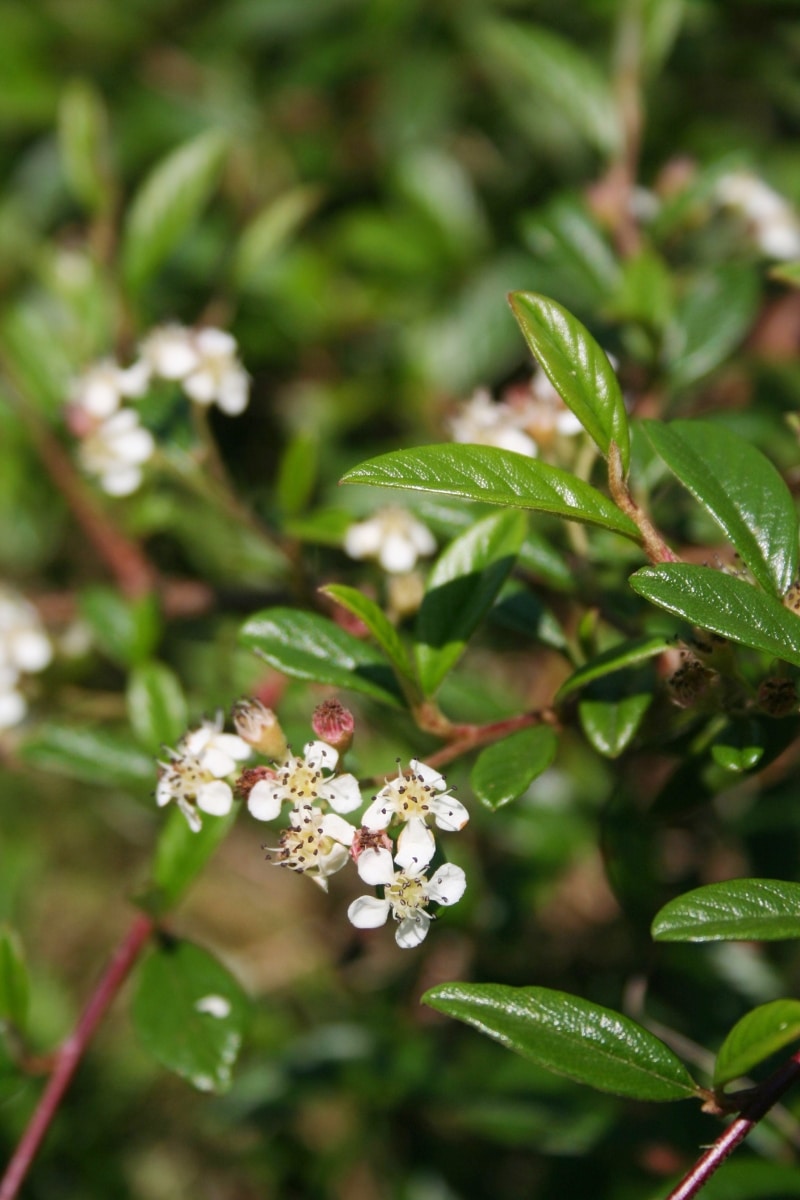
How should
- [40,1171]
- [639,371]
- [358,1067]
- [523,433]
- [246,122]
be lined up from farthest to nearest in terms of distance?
[246,122] < [40,1171] < [358,1067] < [639,371] < [523,433]

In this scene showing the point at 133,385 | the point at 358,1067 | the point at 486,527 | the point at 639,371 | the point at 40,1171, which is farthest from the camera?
the point at 40,1171

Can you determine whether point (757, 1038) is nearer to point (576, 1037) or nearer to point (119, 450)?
point (576, 1037)

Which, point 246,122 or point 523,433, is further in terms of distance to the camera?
point 246,122

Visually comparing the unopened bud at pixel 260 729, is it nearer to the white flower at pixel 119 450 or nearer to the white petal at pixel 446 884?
the white petal at pixel 446 884

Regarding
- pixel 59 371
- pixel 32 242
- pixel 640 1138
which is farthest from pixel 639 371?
pixel 32 242

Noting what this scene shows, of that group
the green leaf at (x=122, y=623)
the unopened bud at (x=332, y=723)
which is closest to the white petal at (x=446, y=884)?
the unopened bud at (x=332, y=723)

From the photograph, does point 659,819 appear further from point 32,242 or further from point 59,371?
point 32,242
